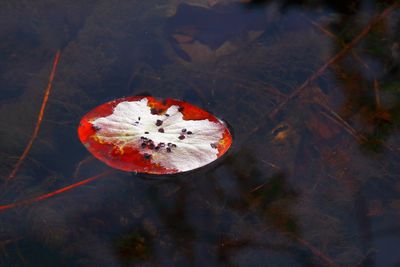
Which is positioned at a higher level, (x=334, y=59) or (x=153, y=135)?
(x=153, y=135)

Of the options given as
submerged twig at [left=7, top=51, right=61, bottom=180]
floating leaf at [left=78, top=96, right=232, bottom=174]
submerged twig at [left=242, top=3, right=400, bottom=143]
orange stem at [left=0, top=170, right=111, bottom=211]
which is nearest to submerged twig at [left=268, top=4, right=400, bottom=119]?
submerged twig at [left=242, top=3, right=400, bottom=143]

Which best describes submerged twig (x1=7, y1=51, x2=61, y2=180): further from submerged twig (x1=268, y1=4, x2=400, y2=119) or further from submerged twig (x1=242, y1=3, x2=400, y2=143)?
submerged twig (x1=268, y1=4, x2=400, y2=119)

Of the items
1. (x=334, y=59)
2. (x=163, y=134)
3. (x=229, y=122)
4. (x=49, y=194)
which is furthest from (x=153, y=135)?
(x=334, y=59)

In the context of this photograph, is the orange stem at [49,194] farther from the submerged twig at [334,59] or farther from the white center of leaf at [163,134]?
the submerged twig at [334,59]

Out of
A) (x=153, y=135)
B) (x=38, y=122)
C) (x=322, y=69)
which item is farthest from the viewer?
(x=322, y=69)

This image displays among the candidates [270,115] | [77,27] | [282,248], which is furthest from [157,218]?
[77,27]

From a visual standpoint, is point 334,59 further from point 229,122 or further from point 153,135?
point 153,135
